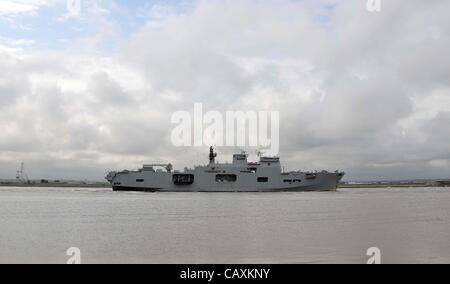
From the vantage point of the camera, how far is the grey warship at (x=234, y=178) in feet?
270

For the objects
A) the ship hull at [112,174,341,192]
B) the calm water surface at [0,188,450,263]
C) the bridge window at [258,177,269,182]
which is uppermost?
the bridge window at [258,177,269,182]

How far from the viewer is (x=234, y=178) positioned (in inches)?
3255

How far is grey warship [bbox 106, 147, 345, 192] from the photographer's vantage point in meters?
82.3

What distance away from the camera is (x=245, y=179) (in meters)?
82.1

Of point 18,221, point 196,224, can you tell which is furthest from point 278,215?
point 18,221

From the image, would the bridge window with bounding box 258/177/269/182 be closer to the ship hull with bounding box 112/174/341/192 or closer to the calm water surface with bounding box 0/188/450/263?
the ship hull with bounding box 112/174/341/192

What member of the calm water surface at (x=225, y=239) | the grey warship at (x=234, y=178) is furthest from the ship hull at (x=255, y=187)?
the calm water surface at (x=225, y=239)

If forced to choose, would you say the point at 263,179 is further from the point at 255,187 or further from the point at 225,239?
the point at 225,239

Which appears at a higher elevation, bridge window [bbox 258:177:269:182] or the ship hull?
bridge window [bbox 258:177:269:182]

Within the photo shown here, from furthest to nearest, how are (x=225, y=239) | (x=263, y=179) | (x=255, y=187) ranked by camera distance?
(x=263, y=179)
(x=255, y=187)
(x=225, y=239)

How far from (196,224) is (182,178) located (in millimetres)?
54411

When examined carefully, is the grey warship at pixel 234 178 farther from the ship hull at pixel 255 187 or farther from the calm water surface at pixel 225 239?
the calm water surface at pixel 225 239

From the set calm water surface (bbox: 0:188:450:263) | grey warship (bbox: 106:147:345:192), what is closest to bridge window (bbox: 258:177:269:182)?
grey warship (bbox: 106:147:345:192)

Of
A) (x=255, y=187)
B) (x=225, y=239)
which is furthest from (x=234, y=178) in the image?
(x=225, y=239)
